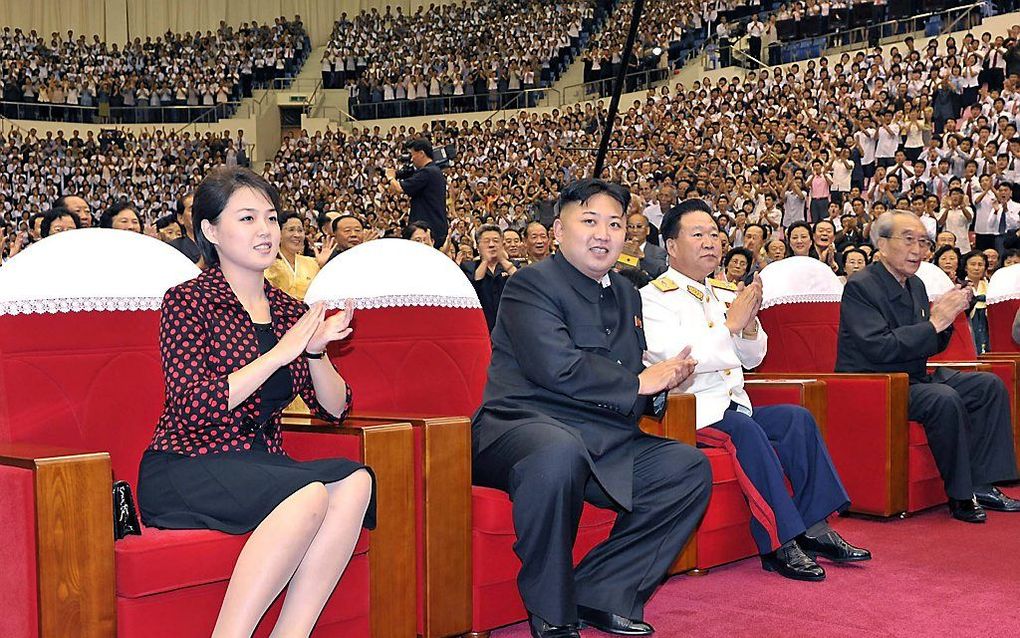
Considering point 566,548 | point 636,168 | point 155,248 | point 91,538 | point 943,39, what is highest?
point 943,39

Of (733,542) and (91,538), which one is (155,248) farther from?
(733,542)

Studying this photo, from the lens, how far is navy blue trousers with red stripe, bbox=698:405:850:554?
3076mm

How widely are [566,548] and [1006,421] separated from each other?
97.9 inches

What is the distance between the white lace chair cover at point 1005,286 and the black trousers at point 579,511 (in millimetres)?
3171

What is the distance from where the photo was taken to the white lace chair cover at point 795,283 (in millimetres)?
4566

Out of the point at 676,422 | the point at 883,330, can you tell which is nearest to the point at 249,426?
the point at 676,422

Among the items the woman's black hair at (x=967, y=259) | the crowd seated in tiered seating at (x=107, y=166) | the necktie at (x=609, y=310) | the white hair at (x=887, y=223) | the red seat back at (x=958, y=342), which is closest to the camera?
the necktie at (x=609, y=310)

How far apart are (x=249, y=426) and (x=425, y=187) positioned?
3575 mm

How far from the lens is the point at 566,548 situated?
241 cm

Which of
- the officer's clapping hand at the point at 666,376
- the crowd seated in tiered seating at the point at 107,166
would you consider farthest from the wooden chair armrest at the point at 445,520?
the crowd seated in tiered seating at the point at 107,166

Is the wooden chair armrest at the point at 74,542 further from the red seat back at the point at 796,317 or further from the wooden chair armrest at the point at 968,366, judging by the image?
the wooden chair armrest at the point at 968,366

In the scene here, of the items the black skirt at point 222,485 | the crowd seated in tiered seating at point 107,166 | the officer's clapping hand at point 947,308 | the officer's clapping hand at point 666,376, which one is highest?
the crowd seated in tiered seating at point 107,166

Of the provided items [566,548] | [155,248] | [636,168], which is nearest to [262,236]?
[155,248]

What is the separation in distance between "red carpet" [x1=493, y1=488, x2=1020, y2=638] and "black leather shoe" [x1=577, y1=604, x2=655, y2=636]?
3cm
